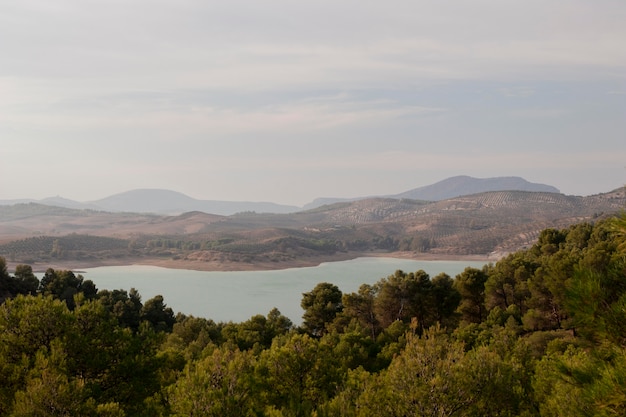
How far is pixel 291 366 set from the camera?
25.0 meters

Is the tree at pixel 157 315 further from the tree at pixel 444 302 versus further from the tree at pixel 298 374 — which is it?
the tree at pixel 298 374

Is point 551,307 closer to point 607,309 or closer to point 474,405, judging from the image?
point 474,405

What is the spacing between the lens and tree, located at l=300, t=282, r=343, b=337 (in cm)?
5712

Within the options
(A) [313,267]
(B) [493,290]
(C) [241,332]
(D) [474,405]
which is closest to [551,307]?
(B) [493,290]

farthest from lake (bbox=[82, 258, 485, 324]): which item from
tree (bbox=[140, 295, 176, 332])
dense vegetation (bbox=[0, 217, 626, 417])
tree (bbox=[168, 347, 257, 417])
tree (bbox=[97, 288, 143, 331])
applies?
tree (bbox=[168, 347, 257, 417])

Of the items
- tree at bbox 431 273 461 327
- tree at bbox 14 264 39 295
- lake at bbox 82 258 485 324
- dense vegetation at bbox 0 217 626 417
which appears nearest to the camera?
dense vegetation at bbox 0 217 626 417

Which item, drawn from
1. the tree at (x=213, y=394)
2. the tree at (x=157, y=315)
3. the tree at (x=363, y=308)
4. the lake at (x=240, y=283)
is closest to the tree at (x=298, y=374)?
the tree at (x=213, y=394)

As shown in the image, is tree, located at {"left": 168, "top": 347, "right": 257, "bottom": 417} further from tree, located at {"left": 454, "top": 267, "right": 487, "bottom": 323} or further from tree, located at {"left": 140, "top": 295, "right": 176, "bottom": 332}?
tree, located at {"left": 140, "top": 295, "right": 176, "bottom": 332}

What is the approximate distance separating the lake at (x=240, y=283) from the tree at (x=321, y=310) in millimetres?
38953

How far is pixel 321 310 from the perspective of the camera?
188 ft

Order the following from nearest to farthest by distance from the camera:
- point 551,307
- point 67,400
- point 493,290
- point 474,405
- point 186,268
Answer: point 67,400, point 474,405, point 551,307, point 493,290, point 186,268

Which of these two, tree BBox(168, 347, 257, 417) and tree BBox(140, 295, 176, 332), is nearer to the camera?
tree BBox(168, 347, 257, 417)

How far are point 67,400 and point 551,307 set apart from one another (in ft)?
141

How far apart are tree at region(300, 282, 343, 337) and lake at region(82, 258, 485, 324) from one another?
128 ft
